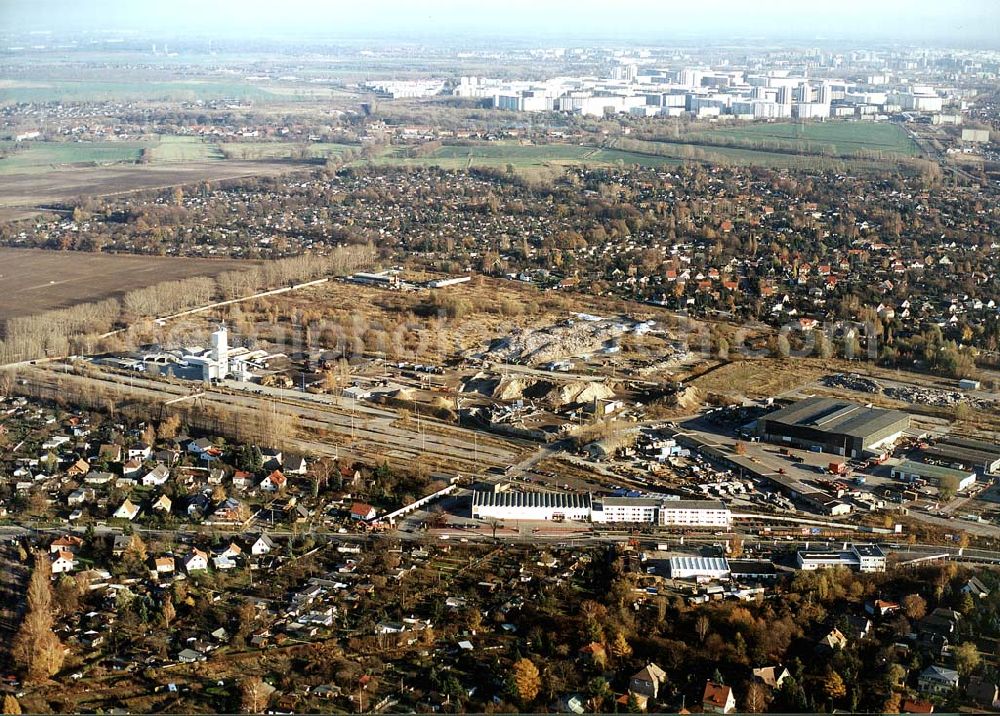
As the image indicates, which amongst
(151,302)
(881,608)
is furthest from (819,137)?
(881,608)

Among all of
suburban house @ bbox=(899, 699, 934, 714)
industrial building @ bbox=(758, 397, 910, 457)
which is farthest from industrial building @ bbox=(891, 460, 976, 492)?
suburban house @ bbox=(899, 699, 934, 714)

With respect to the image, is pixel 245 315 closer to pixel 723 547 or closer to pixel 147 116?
pixel 723 547

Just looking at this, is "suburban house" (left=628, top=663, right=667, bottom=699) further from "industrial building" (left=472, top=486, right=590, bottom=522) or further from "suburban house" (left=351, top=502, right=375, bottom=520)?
"suburban house" (left=351, top=502, right=375, bottom=520)

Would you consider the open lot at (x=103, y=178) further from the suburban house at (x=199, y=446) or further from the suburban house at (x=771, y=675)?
the suburban house at (x=771, y=675)

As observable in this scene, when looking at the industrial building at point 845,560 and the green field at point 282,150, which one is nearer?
the industrial building at point 845,560

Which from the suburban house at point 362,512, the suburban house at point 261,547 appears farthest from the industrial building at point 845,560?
the suburban house at point 261,547

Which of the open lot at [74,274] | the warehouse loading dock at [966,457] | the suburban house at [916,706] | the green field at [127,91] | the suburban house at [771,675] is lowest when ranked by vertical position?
the suburban house at [771,675]
